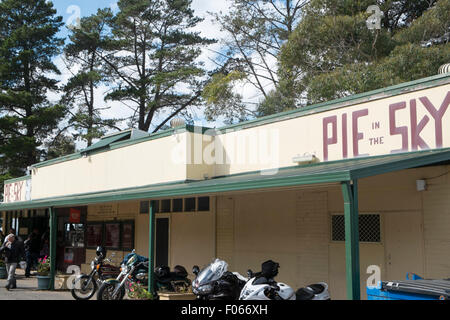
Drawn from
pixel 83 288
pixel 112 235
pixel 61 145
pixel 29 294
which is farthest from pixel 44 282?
pixel 61 145

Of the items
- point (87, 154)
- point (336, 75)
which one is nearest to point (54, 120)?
point (87, 154)

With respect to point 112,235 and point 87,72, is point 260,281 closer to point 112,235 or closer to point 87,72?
point 112,235

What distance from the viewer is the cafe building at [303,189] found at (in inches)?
335

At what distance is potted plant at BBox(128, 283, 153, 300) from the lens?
35.6 ft

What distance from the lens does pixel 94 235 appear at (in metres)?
18.1

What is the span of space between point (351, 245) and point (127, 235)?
10.9 meters

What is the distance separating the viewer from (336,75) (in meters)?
19.6

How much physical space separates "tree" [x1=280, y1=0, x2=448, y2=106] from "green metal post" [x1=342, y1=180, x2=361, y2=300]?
12804mm

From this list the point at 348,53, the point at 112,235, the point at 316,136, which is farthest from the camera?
the point at 348,53

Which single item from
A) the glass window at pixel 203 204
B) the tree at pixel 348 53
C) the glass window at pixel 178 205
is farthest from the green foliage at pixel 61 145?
the glass window at pixel 203 204

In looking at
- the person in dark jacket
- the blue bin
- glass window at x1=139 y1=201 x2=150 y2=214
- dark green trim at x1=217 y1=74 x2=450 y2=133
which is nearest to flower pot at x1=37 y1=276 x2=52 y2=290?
the person in dark jacket

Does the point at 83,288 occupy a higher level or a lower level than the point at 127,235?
lower

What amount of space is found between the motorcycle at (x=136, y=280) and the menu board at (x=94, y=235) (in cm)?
647

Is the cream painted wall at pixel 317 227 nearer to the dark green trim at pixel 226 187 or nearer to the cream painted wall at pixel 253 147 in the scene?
the cream painted wall at pixel 253 147
